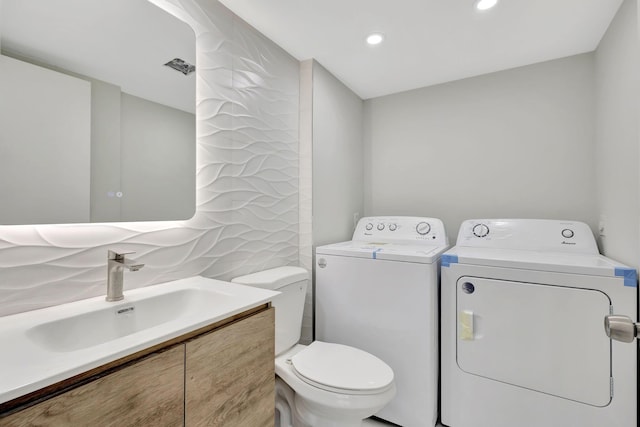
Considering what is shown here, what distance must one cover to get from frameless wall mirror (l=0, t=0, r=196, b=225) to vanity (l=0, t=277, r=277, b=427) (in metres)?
0.36

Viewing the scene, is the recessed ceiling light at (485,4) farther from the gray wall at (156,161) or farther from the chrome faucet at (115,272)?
the chrome faucet at (115,272)

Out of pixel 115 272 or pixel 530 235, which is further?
pixel 530 235

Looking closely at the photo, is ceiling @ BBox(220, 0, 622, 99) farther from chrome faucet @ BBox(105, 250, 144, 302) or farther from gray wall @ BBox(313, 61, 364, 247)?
chrome faucet @ BBox(105, 250, 144, 302)

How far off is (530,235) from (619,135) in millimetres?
675

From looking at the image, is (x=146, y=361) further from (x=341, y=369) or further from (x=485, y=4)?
(x=485, y=4)

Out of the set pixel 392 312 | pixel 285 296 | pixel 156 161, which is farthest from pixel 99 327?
pixel 392 312

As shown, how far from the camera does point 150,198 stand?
132 centimetres

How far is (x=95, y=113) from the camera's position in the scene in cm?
115

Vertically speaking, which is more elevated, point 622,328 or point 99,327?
point 622,328

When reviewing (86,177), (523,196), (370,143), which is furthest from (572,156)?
(86,177)

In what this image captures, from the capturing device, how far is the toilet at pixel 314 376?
4.32ft

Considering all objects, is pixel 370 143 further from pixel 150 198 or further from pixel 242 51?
pixel 150 198

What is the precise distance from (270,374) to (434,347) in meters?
0.98

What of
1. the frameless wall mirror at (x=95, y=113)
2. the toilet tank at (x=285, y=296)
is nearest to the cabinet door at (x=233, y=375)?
the toilet tank at (x=285, y=296)
